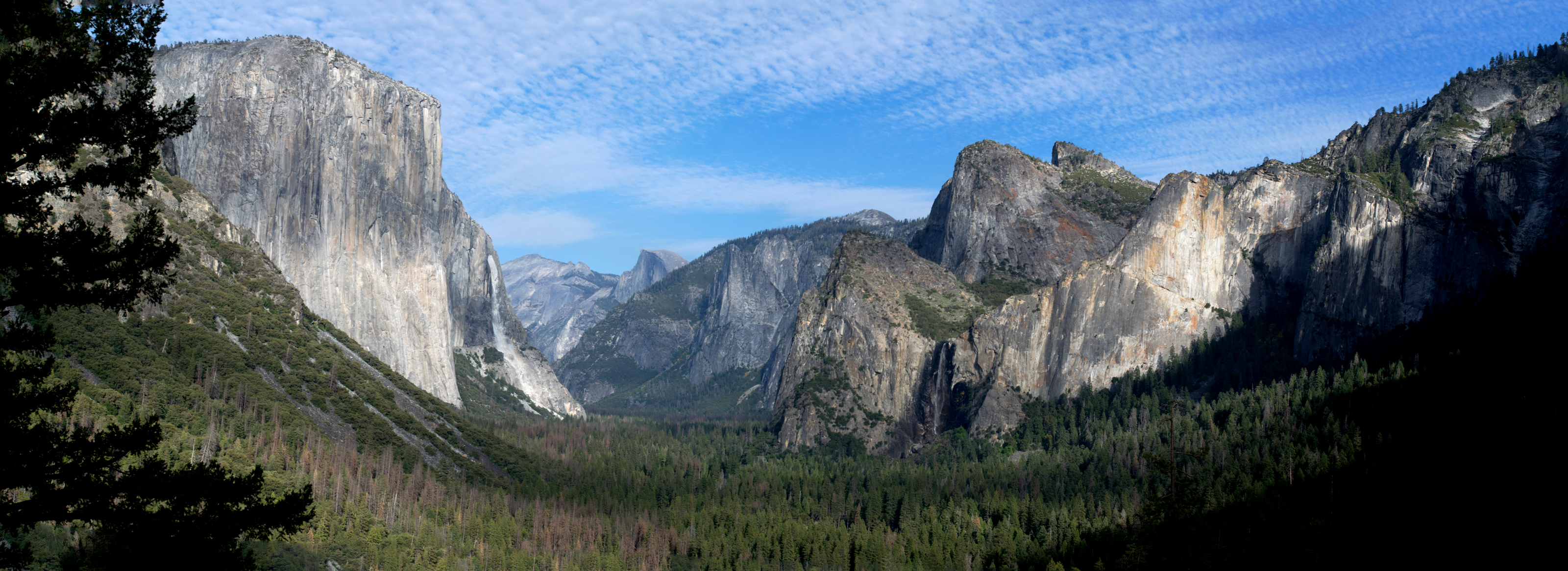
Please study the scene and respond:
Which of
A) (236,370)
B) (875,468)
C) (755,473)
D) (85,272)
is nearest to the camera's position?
(85,272)

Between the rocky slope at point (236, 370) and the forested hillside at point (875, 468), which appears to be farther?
the rocky slope at point (236, 370)

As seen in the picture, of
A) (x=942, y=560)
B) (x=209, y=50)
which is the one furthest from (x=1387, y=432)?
(x=209, y=50)

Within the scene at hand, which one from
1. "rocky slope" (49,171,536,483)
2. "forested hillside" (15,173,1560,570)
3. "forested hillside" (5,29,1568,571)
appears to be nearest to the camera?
"forested hillside" (5,29,1568,571)

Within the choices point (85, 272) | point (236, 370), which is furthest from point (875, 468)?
point (85, 272)

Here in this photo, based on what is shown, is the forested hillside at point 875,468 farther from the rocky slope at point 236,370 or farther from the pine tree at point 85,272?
the pine tree at point 85,272

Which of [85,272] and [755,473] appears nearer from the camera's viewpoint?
[85,272]

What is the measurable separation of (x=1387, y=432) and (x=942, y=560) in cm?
5343

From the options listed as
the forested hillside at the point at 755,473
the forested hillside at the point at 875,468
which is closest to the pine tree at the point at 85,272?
the forested hillside at the point at 875,468

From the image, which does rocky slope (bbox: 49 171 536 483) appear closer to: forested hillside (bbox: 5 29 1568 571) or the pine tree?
forested hillside (bbox: 5 29 1568 571)

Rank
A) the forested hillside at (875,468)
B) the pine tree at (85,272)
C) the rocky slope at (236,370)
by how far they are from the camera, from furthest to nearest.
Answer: the rocky slope at (236,370), the forested hillside at (875,468), the pine tree at (85,272)

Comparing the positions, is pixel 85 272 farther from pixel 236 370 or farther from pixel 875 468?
pixel 875 468

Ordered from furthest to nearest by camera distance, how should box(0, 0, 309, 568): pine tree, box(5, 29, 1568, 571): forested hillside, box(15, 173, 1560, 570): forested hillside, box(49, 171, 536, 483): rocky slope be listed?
box(49, 171, 536, 483): rocky slope → box(15, 173, 1560, 570): forested hillside → box(5, 29, 1568, 571): forested hillside → box(0, 0, 309, 568): pine tree

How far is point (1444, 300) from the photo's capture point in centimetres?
17175

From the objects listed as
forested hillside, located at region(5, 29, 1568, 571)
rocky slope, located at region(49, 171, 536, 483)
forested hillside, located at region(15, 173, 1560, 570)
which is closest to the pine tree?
forested hillside, located at region(5, 29, 1568, 571)
